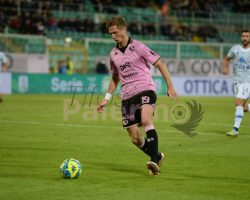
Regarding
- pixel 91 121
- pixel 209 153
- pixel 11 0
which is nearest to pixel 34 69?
pixel 11 0

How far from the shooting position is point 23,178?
28.2 feet

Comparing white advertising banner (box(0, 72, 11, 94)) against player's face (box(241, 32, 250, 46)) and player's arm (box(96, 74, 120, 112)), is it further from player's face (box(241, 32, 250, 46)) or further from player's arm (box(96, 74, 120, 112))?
player's arm (box(96, 74, 120, 112))

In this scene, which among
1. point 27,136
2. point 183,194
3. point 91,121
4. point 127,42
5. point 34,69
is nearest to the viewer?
point 183,194

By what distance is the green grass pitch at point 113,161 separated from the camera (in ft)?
25.3

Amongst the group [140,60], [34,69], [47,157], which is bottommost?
[34,69]

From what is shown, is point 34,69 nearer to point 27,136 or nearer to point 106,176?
point 27,136

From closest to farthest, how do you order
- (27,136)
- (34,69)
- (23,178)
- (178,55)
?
(23,178)
(27,136)
(34,69)
(178,55)

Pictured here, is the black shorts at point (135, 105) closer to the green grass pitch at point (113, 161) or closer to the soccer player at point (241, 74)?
the green grass pitch at point (113, 161)

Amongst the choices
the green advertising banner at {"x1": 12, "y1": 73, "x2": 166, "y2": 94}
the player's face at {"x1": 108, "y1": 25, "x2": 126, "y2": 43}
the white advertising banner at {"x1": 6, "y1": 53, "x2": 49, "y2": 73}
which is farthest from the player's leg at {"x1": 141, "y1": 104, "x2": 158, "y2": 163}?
the white advertising banner at {"x1": 6, "y1": 53, "x2": 49, "y2": 73}

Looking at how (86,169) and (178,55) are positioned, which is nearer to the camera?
(86,169)

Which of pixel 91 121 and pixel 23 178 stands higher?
pixel 23 178

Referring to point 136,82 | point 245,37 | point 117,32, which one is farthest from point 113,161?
point 245,37

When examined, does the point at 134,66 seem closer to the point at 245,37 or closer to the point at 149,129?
the point at 149,129

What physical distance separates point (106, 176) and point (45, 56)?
85.3 ft
